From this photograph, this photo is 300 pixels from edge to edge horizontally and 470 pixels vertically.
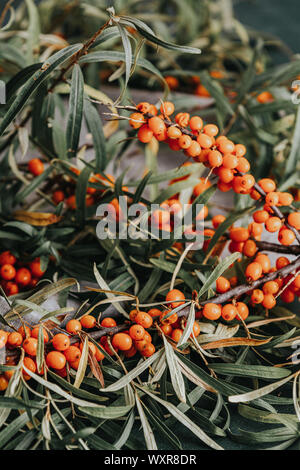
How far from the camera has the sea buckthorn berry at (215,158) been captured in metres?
0.45

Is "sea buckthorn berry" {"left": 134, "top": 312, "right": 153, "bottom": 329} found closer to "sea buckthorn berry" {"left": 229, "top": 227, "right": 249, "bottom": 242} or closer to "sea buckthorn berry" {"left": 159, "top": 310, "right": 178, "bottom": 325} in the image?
"sea buckthorn berry" {"left": 159, "top": 310, "right": 178, "bottom": 325}

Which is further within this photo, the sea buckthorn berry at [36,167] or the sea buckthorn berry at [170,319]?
the sea buckthorn berry at [36,167]

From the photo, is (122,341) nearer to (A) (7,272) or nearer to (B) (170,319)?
(B) (170,319)

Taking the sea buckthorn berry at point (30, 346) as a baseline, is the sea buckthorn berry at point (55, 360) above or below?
below

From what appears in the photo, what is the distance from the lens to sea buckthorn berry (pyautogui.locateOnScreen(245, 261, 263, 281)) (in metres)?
0.47

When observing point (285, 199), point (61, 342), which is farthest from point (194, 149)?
point (61, 342)

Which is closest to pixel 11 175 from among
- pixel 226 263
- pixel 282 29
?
pixel 226 263

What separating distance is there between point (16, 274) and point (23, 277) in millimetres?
10

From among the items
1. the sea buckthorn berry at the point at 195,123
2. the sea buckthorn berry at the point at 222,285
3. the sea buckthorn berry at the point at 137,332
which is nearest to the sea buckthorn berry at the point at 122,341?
the sea buckthorn berry at the point at 137,332

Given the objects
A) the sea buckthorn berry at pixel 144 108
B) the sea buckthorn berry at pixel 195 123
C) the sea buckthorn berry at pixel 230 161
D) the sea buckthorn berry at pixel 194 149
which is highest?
the sea buckthorn berry at pixel 144 108

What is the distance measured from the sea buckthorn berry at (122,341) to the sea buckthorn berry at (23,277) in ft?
0.48

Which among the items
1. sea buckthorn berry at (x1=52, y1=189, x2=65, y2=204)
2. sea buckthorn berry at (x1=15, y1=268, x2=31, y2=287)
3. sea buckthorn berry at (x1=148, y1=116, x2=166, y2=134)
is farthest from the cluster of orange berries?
sea buckthorn berry at (x1=148, y1=116, x2=166, y2=134)

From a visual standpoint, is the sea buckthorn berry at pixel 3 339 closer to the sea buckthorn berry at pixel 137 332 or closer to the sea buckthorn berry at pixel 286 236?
the sea buckthorn berry at pixel 137 332

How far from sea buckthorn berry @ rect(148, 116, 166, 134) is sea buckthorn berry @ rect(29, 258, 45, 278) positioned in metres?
0.21
